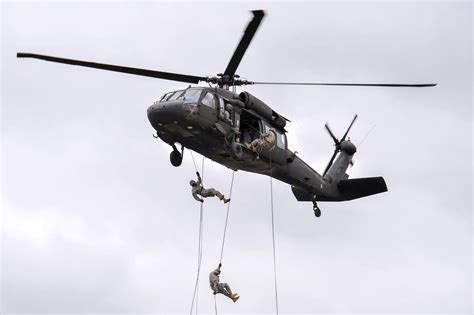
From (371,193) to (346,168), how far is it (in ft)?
8.86

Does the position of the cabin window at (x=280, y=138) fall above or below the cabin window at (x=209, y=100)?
below

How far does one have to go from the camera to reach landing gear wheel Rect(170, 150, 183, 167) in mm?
27625

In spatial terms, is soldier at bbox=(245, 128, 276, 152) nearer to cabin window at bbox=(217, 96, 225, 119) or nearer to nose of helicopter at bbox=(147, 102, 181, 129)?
cabin window at bbox=(217, 96, 225, 119)

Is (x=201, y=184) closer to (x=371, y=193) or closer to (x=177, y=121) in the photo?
(x=177, y=121)

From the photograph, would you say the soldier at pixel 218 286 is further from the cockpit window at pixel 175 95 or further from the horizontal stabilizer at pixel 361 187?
the horizontal stabilizer at pixel 361 187

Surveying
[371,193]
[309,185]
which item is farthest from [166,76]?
[371,193]

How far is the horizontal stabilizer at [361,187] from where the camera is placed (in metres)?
32.2

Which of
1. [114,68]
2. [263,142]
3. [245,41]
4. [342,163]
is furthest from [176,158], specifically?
[342,163]

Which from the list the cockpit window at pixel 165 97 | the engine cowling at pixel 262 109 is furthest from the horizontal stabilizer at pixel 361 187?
the cockpit window at pixel 165 97

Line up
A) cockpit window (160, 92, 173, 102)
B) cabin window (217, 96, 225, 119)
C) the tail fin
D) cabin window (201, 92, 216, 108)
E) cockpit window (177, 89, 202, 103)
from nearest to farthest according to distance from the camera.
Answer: cockpit window (177, 89, 202, 103), cabin window (201, 92, 216, 108), cockpit window (160, 92, 173, 102), cabin window (217, 96, 225, 119), the tail fin

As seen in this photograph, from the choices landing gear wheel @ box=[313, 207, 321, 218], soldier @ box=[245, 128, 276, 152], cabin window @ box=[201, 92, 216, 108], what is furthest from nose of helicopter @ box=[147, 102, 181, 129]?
landing gear wheel @ box=[313, 207, 321, 218]

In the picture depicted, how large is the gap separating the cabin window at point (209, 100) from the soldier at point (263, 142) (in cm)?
170

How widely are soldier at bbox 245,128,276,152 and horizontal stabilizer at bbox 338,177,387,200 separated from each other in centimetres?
562

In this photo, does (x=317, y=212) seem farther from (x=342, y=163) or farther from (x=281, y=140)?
(x=281, y=140)
